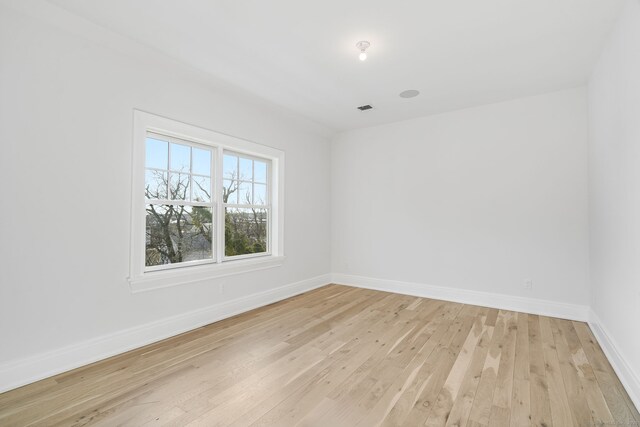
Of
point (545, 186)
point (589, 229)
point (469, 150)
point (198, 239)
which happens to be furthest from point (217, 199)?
point (589, 229)

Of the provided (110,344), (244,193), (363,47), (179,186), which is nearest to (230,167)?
(244,193)

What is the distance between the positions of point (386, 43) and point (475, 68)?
1.14m

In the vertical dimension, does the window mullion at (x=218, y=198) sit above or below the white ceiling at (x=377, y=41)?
below

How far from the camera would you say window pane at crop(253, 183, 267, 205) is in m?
4.31

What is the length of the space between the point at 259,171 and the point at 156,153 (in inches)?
58.5

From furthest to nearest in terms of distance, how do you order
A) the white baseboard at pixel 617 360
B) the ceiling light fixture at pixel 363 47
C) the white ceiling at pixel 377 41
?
1. the ceiling light fixture at pixel 363 47
2. the white ceiling at pixel 377 41
3. the white baseboard at pixel 617 360

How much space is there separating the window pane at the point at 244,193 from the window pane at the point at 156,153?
1051mm

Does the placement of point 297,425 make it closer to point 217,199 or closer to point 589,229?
point 217,199

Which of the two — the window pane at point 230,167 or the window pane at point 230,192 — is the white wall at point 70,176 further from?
the window pane at point 230,192

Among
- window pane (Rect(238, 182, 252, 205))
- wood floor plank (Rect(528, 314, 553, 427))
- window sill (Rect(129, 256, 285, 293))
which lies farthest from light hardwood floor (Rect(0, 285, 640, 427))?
window pane (Rect(238, 182, 252, 205))

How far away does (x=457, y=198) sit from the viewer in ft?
14.4

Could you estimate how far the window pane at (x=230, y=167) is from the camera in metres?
3.85

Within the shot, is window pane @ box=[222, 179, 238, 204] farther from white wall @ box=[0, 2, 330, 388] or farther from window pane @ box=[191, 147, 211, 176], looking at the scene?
white wall @ box=[0, 2, 330, 388]

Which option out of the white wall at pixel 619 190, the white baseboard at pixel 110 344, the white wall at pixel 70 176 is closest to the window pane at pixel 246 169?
the white wall at pixel 70 176
